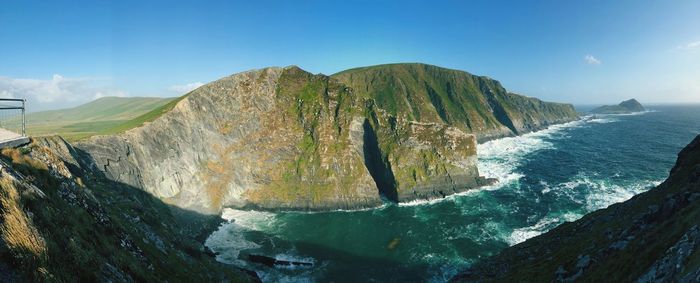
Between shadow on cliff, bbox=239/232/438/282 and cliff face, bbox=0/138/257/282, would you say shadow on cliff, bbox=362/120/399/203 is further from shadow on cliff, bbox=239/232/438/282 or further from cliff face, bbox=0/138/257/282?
cliff face, bbox=0/138/257/282

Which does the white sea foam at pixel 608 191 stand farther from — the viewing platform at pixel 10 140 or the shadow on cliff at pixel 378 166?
the viewing platform at pixel 10 140

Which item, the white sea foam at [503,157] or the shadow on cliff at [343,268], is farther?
the white sea foam at [503,157]

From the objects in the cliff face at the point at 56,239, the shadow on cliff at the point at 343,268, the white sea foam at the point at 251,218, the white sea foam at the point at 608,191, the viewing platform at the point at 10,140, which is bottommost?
the shadow on cliff at the point at 343,268

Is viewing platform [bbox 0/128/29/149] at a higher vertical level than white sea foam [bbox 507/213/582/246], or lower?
higher

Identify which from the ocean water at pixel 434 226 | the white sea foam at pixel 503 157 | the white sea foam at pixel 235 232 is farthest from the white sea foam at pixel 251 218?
the white sea foam at pixel 503 157

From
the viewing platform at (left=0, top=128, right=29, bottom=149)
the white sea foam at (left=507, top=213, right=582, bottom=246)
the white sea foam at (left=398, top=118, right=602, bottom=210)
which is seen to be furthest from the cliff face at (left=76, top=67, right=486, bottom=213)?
the viewing platform at (left=0, top=128, right=29, bottom=149)

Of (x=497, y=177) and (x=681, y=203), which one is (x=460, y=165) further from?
(x=681, y=203)
